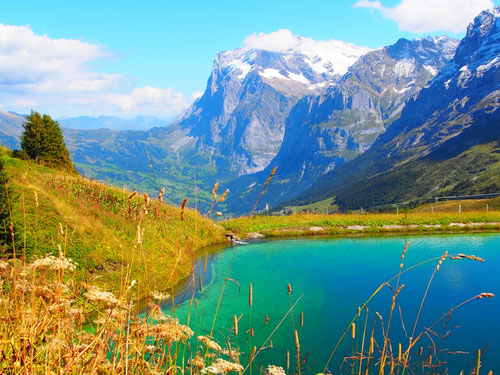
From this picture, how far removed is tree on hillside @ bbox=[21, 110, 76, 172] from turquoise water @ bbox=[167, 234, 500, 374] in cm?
1605

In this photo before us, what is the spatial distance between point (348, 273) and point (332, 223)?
1349 centimetres

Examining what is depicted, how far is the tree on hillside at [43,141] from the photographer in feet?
A: 95.9

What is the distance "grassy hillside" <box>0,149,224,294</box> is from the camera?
12.9 m

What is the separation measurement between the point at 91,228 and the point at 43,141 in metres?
17.9

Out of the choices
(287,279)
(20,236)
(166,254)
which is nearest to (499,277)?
(287,279)

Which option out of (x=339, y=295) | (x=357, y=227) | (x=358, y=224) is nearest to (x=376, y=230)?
(x=357, y=227)

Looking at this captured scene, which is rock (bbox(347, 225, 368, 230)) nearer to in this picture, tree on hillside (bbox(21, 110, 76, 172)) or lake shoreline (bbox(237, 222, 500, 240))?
lake shoreline (bbox(237, 222, 500, 240))

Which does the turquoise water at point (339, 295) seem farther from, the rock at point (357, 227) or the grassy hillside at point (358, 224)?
the rock at point (357, 227)

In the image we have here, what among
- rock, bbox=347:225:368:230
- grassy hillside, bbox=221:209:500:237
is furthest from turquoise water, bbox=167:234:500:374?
rock, bbox=347:225:368:230

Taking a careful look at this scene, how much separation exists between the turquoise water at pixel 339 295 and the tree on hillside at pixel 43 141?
52.7 ft

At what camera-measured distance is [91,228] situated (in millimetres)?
16062

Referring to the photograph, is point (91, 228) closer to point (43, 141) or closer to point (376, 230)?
point (43, 141)

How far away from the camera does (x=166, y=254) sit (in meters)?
19.1

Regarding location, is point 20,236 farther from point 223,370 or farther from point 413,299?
point 413,299
